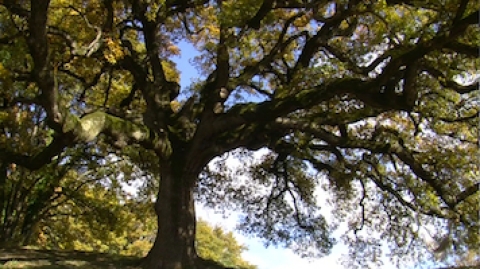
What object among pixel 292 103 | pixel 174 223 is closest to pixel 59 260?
pixel 174 223

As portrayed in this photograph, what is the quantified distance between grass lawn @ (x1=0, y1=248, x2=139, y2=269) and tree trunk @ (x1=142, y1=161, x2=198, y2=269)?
751mm

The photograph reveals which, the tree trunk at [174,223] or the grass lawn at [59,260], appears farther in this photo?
the tree trunk at [174,223]

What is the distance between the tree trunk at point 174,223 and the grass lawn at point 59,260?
2.46 feet

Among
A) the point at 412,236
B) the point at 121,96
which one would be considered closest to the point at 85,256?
the point at 121,96

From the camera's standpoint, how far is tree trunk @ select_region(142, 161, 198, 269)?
10.0 m

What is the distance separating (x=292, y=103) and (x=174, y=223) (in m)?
3.76

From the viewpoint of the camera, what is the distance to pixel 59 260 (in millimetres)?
10164

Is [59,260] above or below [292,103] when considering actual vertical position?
below

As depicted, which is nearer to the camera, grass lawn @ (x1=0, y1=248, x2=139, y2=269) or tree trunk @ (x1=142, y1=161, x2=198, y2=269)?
grass lawn @ (x1=0, y1=248, x2=139, y2=269)

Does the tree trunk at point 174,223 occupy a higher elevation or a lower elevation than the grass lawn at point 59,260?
higher

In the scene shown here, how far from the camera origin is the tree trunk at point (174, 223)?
1002cm

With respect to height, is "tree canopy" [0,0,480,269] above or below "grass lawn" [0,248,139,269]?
above

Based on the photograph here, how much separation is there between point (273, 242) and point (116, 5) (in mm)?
8882

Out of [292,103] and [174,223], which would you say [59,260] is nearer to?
[174,223]
